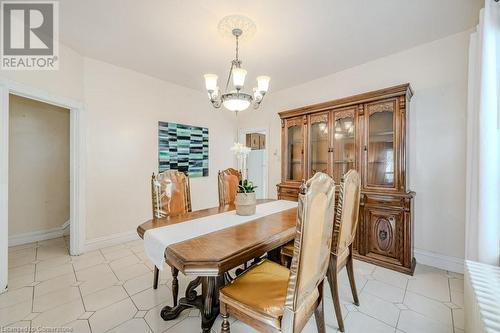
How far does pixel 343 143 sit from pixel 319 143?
0.36 meters

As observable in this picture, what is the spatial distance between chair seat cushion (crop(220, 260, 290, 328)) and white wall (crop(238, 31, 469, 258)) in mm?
2176

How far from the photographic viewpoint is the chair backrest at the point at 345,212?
1471 millimetres

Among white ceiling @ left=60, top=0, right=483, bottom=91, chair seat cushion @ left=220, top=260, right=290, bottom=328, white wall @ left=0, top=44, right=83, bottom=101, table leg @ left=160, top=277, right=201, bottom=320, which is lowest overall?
table leg @ left=160, top=277, right=201, bottom=320

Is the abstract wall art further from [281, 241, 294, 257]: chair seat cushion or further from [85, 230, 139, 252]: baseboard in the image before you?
[281, 241, 294, 257]: chair seat cushion

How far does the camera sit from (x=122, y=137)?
3.16 m

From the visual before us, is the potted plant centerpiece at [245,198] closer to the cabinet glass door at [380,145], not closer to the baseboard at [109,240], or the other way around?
the cabinet glass door at [380,145]

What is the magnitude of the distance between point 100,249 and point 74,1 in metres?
2.84

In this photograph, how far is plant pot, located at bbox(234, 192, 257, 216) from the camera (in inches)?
76.0

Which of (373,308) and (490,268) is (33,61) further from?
(490,268)

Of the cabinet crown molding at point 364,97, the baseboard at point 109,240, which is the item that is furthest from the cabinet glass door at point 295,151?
the baseboard at point 109,240

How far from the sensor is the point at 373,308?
1761 mm

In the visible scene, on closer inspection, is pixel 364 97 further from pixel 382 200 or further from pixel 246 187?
pixel 246 187

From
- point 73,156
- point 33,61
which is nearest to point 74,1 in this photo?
point 33,61

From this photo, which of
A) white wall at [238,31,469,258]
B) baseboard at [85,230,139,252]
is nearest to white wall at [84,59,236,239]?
baseboard at [85,230,139,252]
